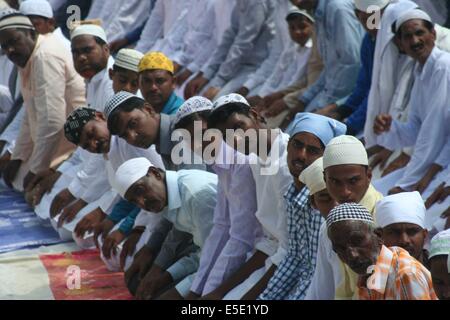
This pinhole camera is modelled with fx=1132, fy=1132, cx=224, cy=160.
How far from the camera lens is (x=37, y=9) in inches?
288

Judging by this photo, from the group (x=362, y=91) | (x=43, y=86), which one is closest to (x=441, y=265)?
(x=362, y=91)

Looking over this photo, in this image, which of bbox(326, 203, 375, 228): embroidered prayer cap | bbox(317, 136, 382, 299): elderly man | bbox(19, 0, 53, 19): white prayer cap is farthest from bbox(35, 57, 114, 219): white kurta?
bbox(326, 203, 375, 228): embroidered prayer cap

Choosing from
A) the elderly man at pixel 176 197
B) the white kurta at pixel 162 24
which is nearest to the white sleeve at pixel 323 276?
the elderly man at pixel 176 197

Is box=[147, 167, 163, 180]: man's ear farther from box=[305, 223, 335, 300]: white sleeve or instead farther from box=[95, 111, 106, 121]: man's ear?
box=[305, 223, 335, 300]: white sleeve

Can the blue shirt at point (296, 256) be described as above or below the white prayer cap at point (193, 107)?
below

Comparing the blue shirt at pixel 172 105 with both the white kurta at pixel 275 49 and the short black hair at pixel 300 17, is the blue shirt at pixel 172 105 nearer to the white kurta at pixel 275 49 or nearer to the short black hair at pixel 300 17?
the short black hair at pixel 300 17

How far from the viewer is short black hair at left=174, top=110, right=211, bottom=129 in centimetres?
475

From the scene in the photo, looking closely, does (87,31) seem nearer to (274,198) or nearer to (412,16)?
(412,16)

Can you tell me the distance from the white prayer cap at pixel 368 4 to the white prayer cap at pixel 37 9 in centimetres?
236

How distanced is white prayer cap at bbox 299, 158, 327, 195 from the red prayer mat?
137 cm

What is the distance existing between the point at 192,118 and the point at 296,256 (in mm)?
865

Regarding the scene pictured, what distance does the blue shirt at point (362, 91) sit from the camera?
6.08m

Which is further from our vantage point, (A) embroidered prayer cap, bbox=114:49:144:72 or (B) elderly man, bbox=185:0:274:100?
(B) elderly man, bbox=185:0:274:100
